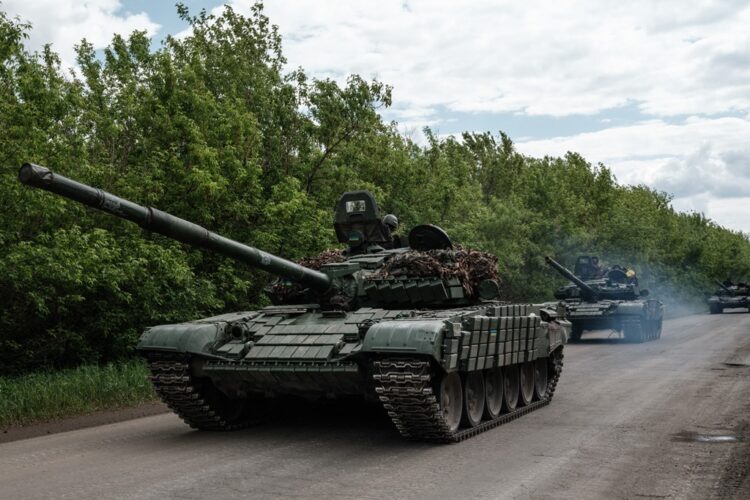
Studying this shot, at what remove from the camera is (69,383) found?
1244cm

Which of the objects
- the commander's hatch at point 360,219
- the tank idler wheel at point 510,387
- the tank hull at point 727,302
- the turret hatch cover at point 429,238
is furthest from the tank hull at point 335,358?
the tank hull at point 727,302

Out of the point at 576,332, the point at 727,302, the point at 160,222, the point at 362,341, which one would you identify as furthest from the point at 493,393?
the point at 727,302

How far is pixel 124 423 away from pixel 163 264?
3.60 meters

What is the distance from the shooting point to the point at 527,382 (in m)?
12.5

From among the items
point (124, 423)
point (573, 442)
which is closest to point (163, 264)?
point (124, 423)

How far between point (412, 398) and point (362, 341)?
0.91 m

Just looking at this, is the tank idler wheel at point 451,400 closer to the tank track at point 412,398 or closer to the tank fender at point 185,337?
the tank track at point 412,398

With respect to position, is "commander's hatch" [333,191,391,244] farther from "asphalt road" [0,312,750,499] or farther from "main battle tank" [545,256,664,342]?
"main battle tank" [545,256,664,342]

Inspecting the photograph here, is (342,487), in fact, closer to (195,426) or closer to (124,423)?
(195,426)

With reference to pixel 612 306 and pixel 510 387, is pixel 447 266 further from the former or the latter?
pixel 612 306

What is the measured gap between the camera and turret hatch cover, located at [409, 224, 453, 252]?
37.9ft

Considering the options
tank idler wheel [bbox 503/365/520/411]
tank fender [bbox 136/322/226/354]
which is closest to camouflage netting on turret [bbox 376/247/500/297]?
tank idler wheel [bbox 503/365/520/411]

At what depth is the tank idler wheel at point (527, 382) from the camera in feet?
39.8

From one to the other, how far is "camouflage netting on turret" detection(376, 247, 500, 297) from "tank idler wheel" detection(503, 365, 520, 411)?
51.0 inches
